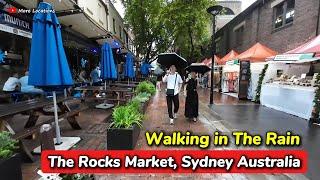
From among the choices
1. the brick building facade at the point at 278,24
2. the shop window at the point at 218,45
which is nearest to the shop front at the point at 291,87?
the brick building facade at the point at 278,24

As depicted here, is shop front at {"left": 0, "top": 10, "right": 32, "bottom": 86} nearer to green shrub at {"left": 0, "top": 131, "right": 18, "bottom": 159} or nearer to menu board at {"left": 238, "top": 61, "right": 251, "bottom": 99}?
green shrub at {"left": 0, "top": 131, "right": 18, "bottom": 159}

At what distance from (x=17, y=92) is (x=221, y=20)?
33.5 meters

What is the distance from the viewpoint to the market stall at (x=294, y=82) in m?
8.89

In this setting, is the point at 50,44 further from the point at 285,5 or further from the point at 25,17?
the point at 285,5

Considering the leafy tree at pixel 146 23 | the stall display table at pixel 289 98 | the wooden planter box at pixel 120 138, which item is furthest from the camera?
the leafy tree at pixel 146 23

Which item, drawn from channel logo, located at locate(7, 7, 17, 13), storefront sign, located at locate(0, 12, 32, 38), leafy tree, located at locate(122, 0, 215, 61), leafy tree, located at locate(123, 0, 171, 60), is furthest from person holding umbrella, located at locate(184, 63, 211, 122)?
leafy tree, located at locate(123, 0, 171, 60)

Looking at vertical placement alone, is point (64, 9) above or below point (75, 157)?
above

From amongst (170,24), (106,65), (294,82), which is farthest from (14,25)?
(170,24)

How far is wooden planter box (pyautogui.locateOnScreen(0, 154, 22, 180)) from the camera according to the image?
9.89 feet

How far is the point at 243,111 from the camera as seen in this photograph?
35.6ft

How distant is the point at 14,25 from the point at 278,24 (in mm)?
14479

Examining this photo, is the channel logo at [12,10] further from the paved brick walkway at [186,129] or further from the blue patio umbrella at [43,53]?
the paved brick walkway at [186,129]

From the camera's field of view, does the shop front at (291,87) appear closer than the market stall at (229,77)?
Yes

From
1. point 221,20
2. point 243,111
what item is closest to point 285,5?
point 243,111
